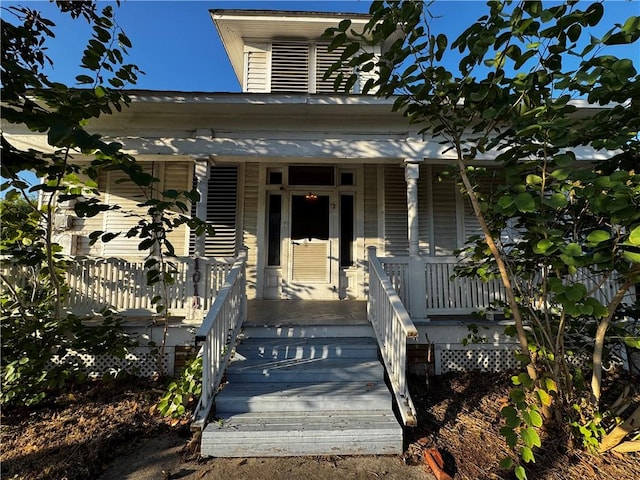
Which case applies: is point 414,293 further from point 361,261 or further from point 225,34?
point 225,34

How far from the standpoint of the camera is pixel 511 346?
3889mm

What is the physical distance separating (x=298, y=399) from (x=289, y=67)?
601cm

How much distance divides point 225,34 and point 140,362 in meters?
6.21

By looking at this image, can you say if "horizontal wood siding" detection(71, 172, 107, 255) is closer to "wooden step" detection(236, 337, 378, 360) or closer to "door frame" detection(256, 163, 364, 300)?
"door frame" detection(256, 163, 364, 300)

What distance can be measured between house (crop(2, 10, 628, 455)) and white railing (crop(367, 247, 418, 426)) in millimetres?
17

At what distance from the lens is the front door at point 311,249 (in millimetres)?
5496

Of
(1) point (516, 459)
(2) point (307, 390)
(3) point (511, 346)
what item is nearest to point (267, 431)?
(2) point (307, 390)

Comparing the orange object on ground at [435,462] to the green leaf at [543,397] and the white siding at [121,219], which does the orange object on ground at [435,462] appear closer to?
the green leaf at [543,397]

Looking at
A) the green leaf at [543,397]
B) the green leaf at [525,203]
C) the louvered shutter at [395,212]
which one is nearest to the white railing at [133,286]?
the louvered shutter at [395,212]

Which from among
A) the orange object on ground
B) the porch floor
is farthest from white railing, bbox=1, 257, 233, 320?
the orange object on ground

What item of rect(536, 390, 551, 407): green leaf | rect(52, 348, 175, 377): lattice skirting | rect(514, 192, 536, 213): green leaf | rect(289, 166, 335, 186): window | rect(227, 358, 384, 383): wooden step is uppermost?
rect(289, 166, 335, 186): window

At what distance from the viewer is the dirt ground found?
2211 mm

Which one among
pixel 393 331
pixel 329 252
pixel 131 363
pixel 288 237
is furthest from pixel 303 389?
pixel 288 237

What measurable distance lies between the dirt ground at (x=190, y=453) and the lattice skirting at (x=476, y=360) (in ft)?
2.30
